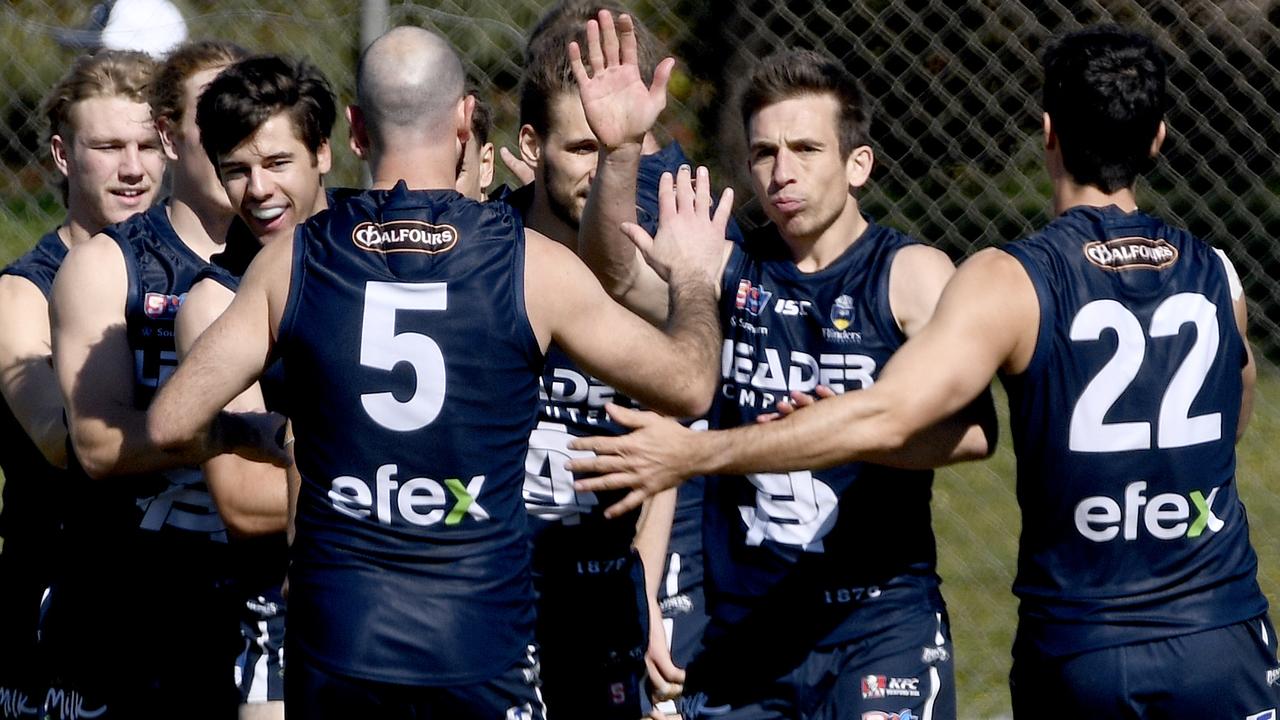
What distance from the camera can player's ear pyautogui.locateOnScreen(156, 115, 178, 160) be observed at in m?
4.23

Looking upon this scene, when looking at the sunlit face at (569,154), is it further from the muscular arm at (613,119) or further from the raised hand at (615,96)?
the raised hand at (615,96)

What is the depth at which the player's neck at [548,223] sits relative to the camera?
4.43m

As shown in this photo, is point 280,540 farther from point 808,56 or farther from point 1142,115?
point 1142,115

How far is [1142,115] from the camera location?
11.8 ft

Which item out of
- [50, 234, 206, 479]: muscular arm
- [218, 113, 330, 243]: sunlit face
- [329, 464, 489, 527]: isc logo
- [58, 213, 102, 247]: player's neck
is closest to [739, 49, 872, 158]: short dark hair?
[218, 113, 330, 243]: sunlit face

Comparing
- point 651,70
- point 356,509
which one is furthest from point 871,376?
point 356,509

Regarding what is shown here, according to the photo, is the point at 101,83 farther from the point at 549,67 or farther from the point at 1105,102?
the point at 1105,102

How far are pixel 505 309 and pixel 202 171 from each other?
1.24 metres

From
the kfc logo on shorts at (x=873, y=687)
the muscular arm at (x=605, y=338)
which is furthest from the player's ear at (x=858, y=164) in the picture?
the kfc logo on shorts at (x=873, y=687)

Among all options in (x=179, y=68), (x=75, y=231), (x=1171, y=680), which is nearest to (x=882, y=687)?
(x=1171, y=680)

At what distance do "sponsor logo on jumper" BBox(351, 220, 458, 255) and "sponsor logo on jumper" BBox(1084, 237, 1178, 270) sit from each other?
1389 millimetres

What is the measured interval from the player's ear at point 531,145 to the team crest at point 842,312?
0.91 meters

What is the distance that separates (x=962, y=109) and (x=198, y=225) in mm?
4175

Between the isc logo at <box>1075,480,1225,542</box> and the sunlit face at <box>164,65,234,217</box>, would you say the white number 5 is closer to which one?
the sunlit face at <box>164,65,234,217</box>
